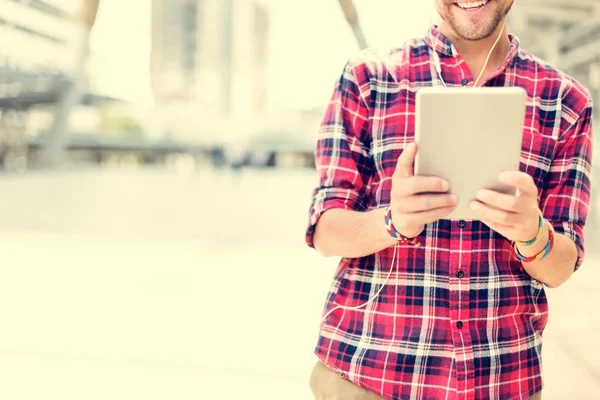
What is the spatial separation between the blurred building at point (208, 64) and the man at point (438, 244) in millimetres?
30242

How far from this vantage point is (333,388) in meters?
1.22

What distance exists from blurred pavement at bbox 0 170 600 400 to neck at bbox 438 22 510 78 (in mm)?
1975

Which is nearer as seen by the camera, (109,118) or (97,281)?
(97,281)

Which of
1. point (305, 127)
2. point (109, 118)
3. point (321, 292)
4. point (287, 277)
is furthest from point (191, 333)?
point (109, 118)

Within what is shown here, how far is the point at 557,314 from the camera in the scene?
4.00 meters

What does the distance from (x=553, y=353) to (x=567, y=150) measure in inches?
91.3

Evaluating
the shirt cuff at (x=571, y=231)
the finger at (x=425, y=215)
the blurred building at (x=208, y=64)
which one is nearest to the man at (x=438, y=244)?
the shirt cuff at (x=571, y=231)

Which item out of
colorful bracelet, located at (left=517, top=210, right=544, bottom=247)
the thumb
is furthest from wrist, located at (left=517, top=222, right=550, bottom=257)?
the thumb

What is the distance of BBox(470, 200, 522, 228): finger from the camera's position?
0.92 meters

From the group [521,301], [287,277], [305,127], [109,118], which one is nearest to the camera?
[521,301]

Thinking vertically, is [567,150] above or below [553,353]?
above

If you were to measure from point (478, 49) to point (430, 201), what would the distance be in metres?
0.50

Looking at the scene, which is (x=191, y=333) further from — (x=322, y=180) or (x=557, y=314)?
(x=322, y=180)

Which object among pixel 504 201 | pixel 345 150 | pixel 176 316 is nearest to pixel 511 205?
pixel 504 201
